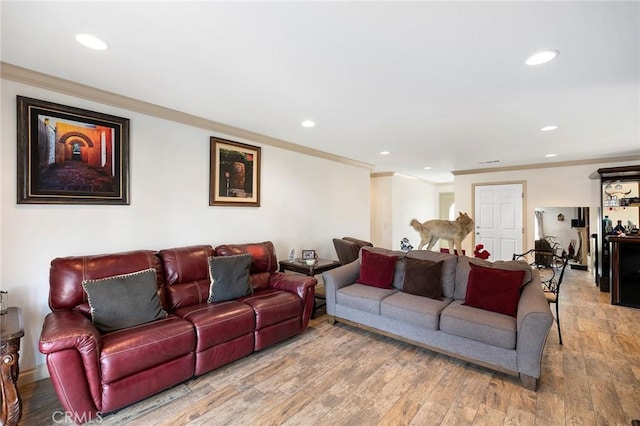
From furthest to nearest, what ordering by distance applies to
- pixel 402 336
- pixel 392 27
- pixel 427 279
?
pixel 427 279 < pixel 402 336 < pixel 392 27

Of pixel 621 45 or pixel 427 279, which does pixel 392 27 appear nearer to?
pixel 621 45

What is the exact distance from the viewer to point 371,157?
217 inches

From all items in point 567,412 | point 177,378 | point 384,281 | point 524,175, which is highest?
point 524,175

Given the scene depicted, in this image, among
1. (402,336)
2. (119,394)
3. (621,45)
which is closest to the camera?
(621,45)

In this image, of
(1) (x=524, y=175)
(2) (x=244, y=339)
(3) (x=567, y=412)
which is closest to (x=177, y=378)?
(2) (x=244, y=339)

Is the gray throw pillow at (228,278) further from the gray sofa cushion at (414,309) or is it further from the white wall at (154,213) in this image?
the gray sofa cushion at (414,309)

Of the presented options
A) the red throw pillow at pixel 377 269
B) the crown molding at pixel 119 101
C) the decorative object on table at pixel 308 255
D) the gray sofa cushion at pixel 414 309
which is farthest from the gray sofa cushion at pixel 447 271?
the crown molding at pixel 119 101

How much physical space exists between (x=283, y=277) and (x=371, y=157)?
309 cm

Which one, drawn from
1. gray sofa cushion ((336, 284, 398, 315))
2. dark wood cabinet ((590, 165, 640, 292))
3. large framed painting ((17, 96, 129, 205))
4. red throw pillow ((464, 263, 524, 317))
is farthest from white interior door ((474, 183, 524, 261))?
large framed painting ((17, 96, 129, 205))

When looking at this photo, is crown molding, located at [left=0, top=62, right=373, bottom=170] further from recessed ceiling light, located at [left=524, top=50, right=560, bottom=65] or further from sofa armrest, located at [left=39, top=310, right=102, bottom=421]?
recessed ceiling light, located at [left=524, top=50, right=560, bottom=65]

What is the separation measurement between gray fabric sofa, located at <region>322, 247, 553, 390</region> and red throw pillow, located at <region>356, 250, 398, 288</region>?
0.10 m

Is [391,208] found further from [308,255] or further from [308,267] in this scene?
[308,267]

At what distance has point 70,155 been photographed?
2.53m

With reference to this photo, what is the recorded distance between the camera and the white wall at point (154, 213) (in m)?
2.28
